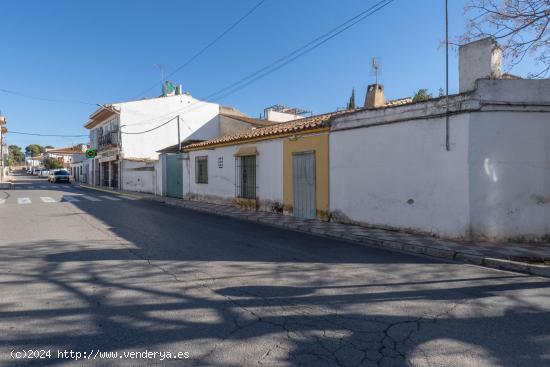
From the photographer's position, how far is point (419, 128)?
8992mm

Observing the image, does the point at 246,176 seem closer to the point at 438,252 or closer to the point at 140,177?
the point at 438,252

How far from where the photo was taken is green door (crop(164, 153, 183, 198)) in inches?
845

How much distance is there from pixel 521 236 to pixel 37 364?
28.0 feet

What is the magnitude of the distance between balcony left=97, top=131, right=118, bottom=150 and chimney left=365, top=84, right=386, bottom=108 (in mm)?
24485

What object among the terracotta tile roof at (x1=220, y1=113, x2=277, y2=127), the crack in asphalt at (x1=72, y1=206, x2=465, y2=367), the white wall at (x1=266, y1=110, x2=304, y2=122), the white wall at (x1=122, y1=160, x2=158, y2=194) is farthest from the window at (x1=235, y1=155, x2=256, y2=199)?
the white wall at (x1=266, y1=110, x2=304, y2=122)

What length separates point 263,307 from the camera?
4172 mm

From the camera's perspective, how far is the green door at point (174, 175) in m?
21.5

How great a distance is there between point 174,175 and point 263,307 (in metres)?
18.8

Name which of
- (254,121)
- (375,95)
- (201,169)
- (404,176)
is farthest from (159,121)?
(404,176)

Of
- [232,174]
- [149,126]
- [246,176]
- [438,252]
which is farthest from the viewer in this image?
[149,126]

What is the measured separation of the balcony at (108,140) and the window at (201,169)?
15.6 metres

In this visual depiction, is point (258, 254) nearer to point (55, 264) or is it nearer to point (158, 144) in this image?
point (55, 264)

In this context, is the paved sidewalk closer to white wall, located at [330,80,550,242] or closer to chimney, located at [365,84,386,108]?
white wall, located at [330,80,550,242]

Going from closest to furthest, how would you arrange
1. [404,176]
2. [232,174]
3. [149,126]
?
[404,176]
[232,174]
[149,126]
